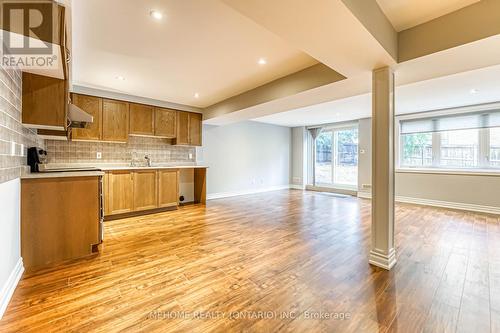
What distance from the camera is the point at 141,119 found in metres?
4.62

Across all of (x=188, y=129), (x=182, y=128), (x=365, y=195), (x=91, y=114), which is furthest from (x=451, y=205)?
(x=91, y=114)

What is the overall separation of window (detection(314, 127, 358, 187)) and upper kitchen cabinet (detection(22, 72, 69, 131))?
6.97m

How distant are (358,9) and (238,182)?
5.54 metres

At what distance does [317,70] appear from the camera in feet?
9.91

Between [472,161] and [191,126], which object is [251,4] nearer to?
[191,126]

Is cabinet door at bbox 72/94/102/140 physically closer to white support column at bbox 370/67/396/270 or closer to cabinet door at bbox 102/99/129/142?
cabinet door at bbox 102/99/129/142

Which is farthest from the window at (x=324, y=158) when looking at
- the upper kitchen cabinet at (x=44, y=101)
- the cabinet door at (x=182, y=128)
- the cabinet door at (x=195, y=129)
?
the upper kitchen cabinet at (x=44, y=101)

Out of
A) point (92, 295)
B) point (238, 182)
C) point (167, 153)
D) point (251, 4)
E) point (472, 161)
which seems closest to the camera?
point (251, 4)

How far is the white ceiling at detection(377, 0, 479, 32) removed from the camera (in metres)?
1.80

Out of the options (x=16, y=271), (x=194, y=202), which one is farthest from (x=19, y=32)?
(x=194, y=202)

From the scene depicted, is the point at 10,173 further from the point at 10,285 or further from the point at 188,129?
the point at 188,129

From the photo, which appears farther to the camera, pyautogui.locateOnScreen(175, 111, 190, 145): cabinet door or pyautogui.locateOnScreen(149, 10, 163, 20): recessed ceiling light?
pyautogui.locateOnScreen(175, 111, 190, 145): cabinet door

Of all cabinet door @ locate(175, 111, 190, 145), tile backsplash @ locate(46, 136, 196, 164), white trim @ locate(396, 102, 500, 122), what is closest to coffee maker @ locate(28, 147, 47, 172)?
tile backsplash @ locate(46, 136, 196, 164)

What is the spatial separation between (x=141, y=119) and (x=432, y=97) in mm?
5832
